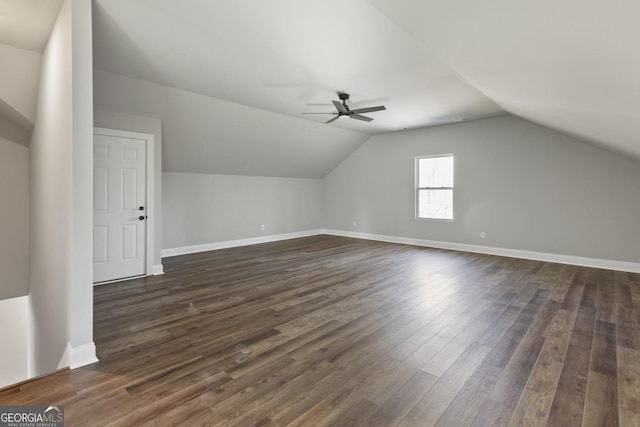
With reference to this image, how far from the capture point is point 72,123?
2244 mm

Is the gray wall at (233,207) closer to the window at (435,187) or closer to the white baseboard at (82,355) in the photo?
the window at (435,187)

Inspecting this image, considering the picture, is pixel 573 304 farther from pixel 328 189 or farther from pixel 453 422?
pixel 328 189

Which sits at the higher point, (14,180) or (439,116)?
(439,116)

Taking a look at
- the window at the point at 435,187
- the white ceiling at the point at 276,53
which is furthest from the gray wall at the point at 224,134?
the window at the point at 435,187

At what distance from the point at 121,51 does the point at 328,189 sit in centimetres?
642

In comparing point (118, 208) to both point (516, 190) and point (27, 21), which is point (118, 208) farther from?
point (516, 190)

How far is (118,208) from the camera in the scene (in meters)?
4.36

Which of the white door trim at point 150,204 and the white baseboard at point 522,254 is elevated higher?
the white door trim at point 150,204

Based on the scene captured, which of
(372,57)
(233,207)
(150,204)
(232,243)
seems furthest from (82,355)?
(233,207)

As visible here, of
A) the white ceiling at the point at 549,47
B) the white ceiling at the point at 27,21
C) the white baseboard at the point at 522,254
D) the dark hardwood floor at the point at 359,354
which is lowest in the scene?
the dark hardwood floor at the point at 359,354

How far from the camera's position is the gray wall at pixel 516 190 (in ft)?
16.3

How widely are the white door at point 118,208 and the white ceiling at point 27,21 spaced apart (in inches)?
48.4

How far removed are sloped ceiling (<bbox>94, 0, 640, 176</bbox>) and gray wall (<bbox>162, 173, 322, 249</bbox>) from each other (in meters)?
1.86

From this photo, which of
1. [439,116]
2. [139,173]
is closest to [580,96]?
[439,116]
